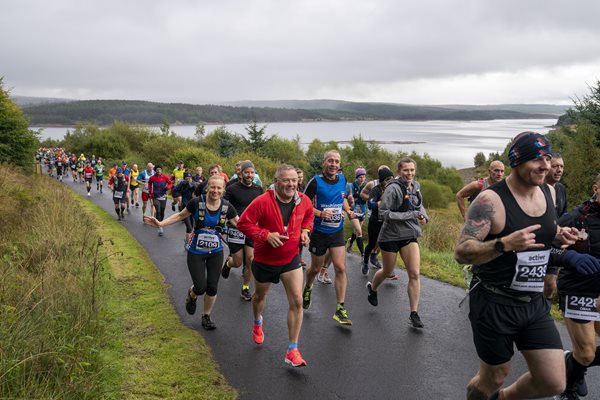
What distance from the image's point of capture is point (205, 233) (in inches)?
232

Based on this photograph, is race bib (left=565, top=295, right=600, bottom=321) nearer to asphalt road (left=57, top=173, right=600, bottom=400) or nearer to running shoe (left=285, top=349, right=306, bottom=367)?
asphalt road (left=57, top=173, right=600, bottom=400)

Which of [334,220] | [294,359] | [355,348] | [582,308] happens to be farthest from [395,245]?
[582,308]

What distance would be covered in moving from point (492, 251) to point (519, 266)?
29 centimetres

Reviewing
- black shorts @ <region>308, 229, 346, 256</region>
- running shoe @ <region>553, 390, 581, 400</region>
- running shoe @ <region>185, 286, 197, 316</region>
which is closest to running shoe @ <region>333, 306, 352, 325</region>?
black shorts @ <region>308, 229, 346, 256</region>

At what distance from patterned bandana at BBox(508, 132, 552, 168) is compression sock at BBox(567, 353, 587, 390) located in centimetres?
228

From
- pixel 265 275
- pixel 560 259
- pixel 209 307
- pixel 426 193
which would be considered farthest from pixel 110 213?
pixel 426 193

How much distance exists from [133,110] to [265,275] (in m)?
168

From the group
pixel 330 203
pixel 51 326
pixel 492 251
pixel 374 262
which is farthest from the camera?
pixel 374 262

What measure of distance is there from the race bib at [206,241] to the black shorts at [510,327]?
3.60 meters

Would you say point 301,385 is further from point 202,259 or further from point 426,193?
point 426,193

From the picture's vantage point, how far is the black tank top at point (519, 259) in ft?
10.2

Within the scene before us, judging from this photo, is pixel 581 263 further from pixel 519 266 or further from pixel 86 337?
pixel 86 337

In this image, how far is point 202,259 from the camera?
5980 mm

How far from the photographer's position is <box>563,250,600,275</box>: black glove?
3629 mm
